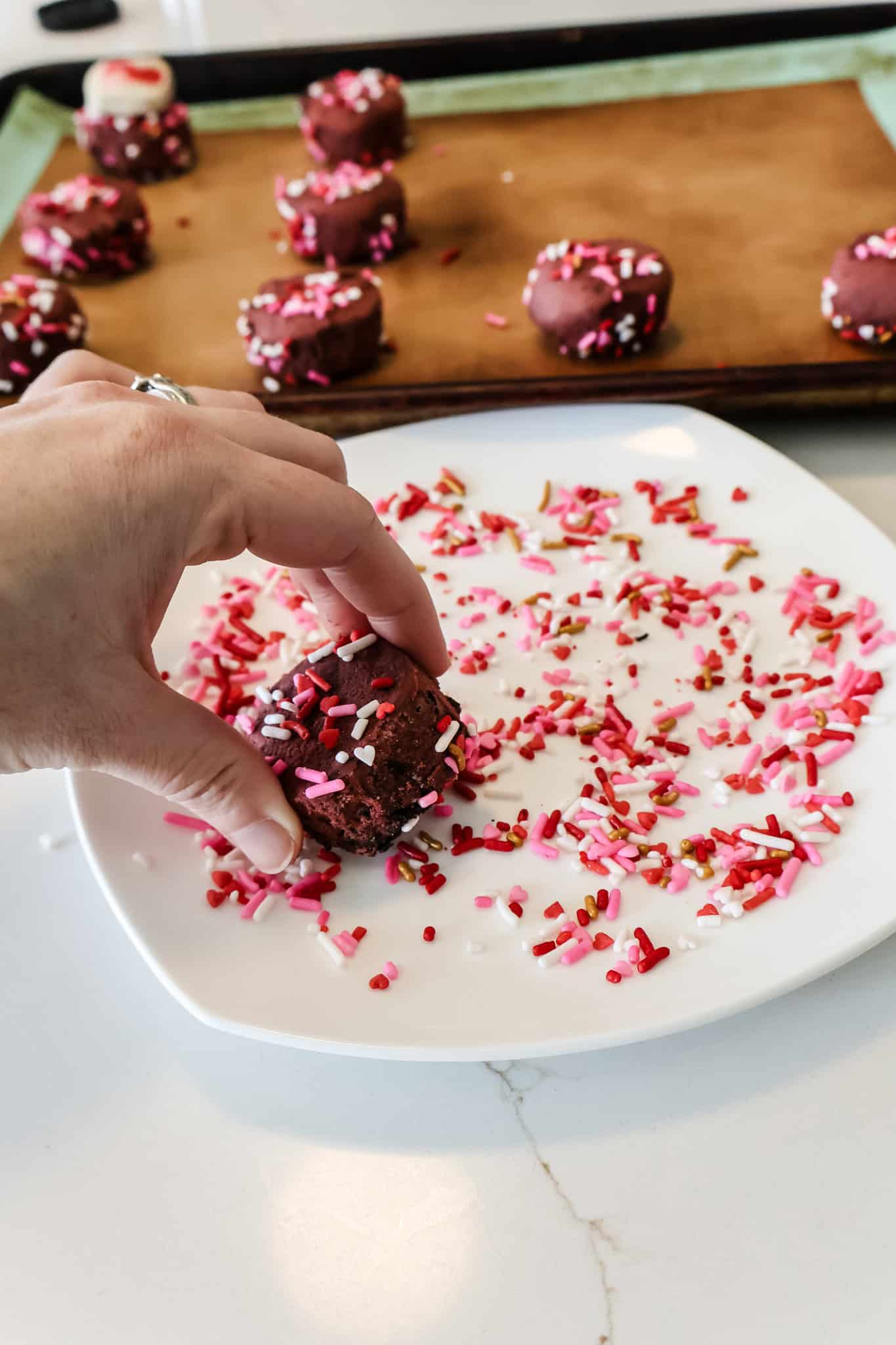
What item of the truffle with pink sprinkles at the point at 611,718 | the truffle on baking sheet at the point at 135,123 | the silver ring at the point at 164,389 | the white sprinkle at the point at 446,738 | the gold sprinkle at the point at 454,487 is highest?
the silver ring at the point at 164,389

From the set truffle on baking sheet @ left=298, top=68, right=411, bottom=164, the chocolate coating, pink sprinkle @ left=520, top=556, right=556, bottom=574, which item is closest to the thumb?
pink sprinkle @ left=520, top=556, right=556, bottom=574

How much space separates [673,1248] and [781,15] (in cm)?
283

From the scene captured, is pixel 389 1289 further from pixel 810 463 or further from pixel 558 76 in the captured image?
pixel 558 76

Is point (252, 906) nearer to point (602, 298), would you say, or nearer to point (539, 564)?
point (539, 564)

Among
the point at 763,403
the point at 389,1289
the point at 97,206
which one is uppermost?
the point at 97,206

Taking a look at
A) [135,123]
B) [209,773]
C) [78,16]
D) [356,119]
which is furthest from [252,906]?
[78,16]

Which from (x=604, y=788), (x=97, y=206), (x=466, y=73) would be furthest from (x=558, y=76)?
(x=604, y=788)

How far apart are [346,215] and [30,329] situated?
676 millimetres

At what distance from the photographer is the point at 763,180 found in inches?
101

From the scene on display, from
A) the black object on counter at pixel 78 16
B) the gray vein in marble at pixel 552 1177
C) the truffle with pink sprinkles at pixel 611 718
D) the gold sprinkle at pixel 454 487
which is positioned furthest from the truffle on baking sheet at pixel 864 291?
the black object on counter at pixel 78 16

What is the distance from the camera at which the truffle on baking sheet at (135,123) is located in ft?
9.07

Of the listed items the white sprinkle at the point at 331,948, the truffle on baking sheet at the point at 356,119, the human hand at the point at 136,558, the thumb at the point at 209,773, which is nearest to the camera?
the human hand at the point at 136,558

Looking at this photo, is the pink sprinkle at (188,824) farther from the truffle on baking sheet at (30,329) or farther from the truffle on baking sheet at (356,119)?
the truffle on baking sheet at (356,119)

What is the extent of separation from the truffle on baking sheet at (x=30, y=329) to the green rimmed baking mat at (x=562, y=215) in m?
0.14
